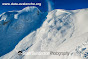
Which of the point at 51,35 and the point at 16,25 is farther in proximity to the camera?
the point at 16,25

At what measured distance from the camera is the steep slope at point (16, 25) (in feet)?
27.6

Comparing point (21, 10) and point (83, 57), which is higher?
point (21, 10)

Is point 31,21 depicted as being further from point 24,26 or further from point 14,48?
point 14,48

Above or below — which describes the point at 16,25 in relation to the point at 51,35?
above

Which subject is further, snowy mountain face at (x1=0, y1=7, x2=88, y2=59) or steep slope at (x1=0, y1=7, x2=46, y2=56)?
steep slope at (x1=0, y1=7, x2=46, y2=56)

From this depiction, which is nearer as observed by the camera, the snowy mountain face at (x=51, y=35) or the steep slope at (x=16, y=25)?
the snowy mountain face at (x=51, y=35)

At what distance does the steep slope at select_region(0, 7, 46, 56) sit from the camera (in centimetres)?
841

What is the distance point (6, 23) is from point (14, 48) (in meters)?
3.73

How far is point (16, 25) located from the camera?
977 centimetres

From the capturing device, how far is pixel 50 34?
7.37 meters

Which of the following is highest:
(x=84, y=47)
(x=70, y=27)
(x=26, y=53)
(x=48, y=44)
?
(x=70, y=27)

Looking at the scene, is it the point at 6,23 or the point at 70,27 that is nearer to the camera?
the point at 70,27

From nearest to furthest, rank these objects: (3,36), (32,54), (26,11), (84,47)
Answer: (84,47), (32,54), (3,36), (26,11)

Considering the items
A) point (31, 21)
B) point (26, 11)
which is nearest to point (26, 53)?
point (31, 21)
